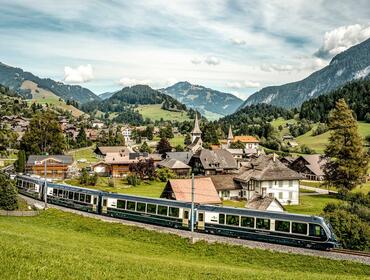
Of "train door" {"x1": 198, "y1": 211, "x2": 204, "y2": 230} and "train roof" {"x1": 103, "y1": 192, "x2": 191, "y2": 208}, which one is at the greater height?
"train roof" {"x1": 103, "y1": 192, "x2": 191, "y2": 208}

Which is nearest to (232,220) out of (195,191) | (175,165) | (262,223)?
(262,223)

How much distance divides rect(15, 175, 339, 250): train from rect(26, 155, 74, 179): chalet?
127 feet

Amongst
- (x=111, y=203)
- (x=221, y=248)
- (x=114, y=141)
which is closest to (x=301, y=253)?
(x=221, y=248)

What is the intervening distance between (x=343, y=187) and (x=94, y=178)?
128ft

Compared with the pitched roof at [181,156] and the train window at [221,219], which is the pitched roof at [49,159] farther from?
the train window at [221,219]

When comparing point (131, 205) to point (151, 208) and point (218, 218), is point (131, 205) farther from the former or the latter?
point (218, 218)

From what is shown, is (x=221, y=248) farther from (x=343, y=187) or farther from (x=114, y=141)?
(x=114, y=141)

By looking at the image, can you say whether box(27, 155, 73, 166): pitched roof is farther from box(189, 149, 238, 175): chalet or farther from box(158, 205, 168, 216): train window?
box(158, 205, 168, 216): train window

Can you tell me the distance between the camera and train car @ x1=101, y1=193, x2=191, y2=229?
3278cm

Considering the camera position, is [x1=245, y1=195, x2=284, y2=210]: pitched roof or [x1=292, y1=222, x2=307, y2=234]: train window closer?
[x1=292, y1=222, x2=307, y2=234]: train window

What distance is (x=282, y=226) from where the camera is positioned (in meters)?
28.6

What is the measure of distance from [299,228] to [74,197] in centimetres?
2358

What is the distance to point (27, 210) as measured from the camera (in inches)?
1602

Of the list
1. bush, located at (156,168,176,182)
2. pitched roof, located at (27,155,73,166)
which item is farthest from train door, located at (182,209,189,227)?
pitched roof, located at (27,155,73,166)
